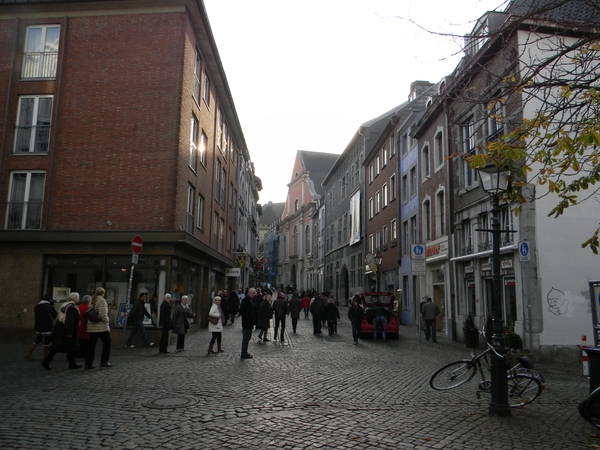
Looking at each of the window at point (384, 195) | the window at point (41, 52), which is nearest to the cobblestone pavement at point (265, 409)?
the window at point (41, 52)

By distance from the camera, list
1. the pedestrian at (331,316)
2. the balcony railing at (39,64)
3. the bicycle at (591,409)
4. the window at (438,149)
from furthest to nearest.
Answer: the window at (438,149) → the pedestrian at (331,316) → the balcony railing at (39,64) → the bicycle at (591,409)

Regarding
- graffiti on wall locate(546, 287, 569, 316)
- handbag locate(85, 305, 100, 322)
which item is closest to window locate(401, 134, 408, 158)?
graffiti on wall locate(546, 287, 569, 316)

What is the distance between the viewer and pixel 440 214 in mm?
24344

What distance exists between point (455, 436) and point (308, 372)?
214 inches

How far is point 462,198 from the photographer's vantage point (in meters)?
21.3

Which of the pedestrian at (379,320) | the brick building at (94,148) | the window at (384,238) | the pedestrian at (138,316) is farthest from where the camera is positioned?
the window at (384,238)

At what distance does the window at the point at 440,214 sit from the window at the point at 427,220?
127 centimetres

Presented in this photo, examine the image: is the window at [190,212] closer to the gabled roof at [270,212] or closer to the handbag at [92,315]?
the handbag at [92,315]

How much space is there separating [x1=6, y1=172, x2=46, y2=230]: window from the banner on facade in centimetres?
2833

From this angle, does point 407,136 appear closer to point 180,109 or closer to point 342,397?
A: point 180,109

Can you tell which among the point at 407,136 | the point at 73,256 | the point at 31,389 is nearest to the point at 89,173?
the point at 73,256

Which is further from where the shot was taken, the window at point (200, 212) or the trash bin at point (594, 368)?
the window at point (200, 212)

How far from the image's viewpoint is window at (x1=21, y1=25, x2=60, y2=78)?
19750 millimetres

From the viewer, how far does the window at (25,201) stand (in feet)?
61.3
